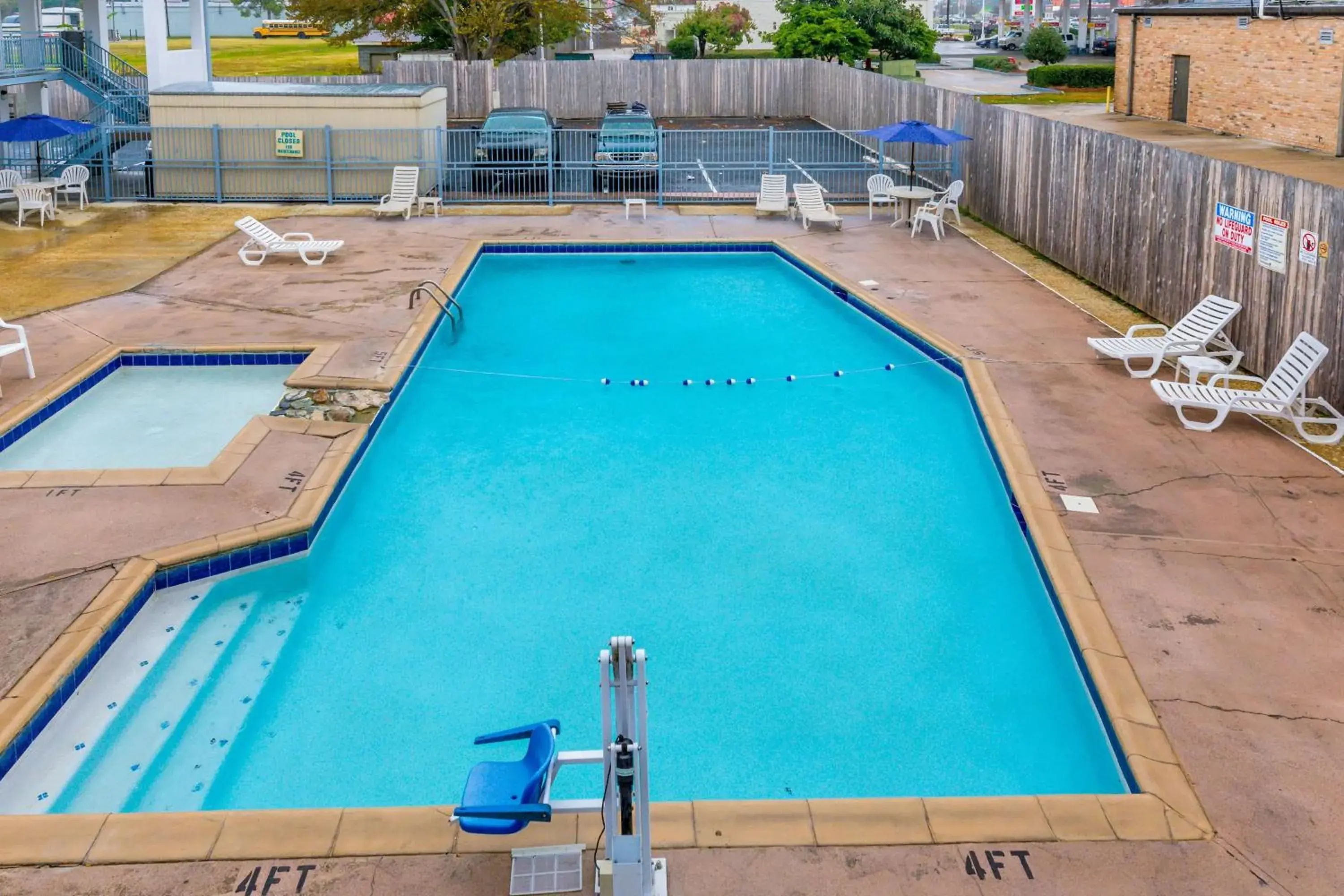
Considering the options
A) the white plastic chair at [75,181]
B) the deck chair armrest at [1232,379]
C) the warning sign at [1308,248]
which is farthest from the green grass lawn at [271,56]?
the warning sign at [1308,248]

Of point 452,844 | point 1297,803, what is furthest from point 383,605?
point 1297,803

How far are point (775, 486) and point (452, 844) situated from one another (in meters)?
5.89

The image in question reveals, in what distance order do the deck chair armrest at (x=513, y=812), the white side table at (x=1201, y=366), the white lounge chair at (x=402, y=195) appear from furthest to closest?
1. the white lounge chair at (x=402, y=195)
2. the white side table at (x=1201, y=366)
3. the deck chair armrest at (x=513, y=812)

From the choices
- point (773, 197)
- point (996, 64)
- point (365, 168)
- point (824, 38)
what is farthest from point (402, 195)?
point (996, 64)

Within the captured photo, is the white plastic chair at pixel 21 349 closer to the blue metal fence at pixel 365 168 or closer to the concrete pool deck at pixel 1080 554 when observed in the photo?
the concrete pool deck at pixel 1080 554

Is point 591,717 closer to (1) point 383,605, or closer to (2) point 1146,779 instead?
(1) point 383,605

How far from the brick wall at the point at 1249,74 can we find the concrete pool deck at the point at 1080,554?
12707 mm

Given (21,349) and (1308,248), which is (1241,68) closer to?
(1308,248)

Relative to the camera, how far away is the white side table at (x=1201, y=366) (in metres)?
11.2

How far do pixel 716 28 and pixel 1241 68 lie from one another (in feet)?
115

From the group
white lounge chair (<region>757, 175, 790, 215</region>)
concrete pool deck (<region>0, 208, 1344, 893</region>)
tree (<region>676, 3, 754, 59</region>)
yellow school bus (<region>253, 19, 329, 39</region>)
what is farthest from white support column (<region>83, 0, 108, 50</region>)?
yellow school bus (<region>253, 19, 329, 39</region>)

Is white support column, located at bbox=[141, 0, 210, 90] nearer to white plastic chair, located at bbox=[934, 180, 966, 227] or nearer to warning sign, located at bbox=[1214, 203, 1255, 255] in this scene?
white plastic chair, located at bbox=[934, 180, 966, 227]

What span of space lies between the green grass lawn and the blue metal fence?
2736 centimetres

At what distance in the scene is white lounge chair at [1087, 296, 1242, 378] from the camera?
12000mm
